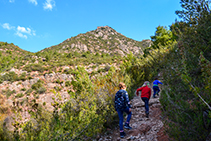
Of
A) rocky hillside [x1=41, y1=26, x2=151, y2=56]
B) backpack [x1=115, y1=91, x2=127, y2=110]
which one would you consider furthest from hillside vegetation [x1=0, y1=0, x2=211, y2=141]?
rocky hillside [x1=41, y1=26, x2=151, y2=56]

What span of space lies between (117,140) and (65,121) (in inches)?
73.2

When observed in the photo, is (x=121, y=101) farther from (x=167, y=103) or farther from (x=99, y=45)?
(x=99, y=45)

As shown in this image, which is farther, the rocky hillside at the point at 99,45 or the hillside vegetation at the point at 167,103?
the rocky hillside at the point at 99,45

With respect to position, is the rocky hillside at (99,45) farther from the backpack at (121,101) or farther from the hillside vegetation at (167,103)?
the backpack at (121,101)

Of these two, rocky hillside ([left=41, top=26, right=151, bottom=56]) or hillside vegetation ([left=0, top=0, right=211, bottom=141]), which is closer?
hillside vegetation ([left=0, top=0, right=211, bottom=141])

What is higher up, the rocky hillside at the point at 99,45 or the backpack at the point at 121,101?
the rocky hillside at the point at 99,45

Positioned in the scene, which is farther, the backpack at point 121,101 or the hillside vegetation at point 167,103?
the backpack at point 121,101

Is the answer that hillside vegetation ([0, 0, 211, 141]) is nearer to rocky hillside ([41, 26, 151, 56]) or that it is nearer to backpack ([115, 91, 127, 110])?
backpack ([115, 91, 127, 110])

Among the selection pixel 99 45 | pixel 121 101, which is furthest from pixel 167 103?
pixel 99 45

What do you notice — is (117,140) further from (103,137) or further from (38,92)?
(38,92)

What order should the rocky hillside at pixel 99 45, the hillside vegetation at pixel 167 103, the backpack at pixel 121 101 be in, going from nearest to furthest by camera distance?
the hillside vegetation at pixel 167 103, the backpack at pixel 121 101, the rocky hillside at pixel 99 45

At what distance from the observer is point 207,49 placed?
290cm

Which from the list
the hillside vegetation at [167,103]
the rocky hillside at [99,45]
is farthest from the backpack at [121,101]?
the rocky hillside at [99,45]

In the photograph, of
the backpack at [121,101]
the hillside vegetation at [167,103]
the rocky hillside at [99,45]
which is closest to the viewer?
the hillside vegetation at [167,103]
